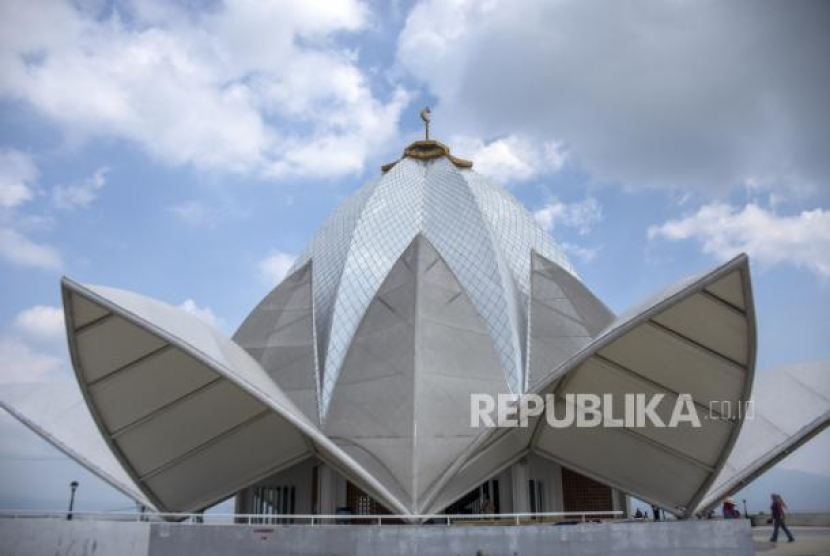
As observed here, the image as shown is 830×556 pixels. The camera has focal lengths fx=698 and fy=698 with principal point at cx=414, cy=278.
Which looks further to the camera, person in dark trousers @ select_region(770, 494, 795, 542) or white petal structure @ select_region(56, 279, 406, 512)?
person in dark trousers @ select_region(770, 494, 795, 542)

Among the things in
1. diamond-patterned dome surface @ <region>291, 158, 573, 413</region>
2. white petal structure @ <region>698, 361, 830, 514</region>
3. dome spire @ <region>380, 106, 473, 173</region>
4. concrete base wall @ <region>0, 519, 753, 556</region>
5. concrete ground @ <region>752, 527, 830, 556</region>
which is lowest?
concrete ground @ <region>752, 527, 830, 556</region>

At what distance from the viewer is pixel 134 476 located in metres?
18.2

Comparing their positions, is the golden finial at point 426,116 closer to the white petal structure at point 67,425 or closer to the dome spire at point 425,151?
the dome spire at point 425,151

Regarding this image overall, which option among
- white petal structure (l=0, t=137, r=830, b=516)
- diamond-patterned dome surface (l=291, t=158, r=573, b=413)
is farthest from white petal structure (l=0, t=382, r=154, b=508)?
diamond-patterned dome surface (l=291, t=158, r=573, b=413)

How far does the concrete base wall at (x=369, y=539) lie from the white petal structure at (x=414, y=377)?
214 centimetres

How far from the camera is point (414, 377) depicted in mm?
19297

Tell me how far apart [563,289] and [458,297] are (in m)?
4.90

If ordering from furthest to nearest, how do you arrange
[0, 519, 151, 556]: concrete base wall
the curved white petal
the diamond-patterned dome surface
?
the diamond-patterned dome surface < [0, 519, 151, 556]: concrete base wall < the curved white petal

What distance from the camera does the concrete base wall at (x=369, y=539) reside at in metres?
14.0

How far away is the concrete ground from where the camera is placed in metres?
14.6

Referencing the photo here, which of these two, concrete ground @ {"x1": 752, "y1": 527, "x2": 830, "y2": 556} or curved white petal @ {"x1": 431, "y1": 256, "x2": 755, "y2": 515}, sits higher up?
curved white petal @ {"x1": 431, "y1": 256, "x2": 755, "y2": 515}

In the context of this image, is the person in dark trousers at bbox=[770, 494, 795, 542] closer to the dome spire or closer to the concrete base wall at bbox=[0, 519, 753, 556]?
the concrete base wall at bbox=[0, 519, 753, 556]

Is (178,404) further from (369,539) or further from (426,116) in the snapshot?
(426,116)

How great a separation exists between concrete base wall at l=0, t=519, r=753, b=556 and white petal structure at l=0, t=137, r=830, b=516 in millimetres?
2142
